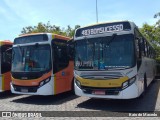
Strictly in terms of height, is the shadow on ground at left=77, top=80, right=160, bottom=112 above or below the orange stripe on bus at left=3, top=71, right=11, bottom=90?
below

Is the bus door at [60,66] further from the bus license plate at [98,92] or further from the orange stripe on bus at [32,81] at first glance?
the bus license plate at [98,92]

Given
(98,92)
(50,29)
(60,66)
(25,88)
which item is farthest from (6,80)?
(50,29)

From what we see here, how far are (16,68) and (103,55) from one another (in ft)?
14.9

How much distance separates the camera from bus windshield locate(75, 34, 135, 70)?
9.16m

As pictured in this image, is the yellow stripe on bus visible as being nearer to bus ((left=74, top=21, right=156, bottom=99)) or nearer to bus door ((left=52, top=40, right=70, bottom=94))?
bus ((left=74, top=21, right=156, bottom=99))

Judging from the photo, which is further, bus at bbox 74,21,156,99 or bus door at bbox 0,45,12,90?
bus door at bbox 0,45,12,90

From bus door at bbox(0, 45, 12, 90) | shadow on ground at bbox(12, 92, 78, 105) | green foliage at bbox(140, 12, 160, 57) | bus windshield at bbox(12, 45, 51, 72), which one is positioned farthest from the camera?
green foliage at bbox(140, 12, 160, 57)

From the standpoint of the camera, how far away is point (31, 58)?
37.9 ft

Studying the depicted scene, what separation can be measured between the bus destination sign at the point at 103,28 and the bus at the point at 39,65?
1.51m

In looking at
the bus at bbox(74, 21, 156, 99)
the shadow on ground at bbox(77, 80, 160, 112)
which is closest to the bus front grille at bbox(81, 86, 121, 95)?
the bus at bbox(74, 21, 156, 99)

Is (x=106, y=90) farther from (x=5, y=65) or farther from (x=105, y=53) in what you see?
(x=5, y=65)

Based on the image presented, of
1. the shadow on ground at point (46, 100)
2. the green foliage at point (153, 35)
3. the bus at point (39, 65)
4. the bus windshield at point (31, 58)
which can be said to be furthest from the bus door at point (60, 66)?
the green foliage at point (153, 35)

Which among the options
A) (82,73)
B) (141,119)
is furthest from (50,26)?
(141,119)

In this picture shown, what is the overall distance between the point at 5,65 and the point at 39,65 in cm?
299
